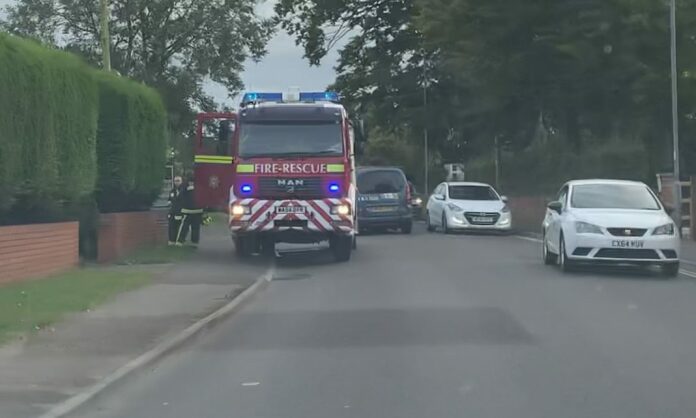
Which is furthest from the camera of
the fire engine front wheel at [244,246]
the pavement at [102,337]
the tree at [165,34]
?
the tree at [165,34]

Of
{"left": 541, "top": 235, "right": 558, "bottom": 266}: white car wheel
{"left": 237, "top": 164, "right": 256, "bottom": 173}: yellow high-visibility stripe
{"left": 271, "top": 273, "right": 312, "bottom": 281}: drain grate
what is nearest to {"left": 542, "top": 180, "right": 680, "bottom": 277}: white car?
{"left": 541, "top": 235, "right": 558, "bottom": 266}: white car wheel

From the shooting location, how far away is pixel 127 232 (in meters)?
22.3

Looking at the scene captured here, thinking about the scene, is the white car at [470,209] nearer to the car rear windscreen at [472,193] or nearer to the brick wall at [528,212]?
the car rear windscreen at [472,193]

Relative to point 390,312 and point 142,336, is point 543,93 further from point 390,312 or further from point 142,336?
point 142,336

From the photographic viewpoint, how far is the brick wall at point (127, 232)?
21.1 metres

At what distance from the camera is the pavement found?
359 inches

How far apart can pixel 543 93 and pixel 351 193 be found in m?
16.9

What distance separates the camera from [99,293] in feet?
50.6

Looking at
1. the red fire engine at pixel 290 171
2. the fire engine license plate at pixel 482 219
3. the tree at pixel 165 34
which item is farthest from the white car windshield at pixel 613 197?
the tree at pixel 165 34

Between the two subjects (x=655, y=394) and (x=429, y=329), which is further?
(x=429, y=329)

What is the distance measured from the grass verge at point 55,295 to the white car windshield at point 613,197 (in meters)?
7.30

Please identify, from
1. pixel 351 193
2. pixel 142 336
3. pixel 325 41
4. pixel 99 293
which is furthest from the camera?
pixel 325 41

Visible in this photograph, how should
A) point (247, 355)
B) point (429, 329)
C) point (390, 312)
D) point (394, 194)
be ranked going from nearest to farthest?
1. point (247, 355)
2. point (429, 329)
3. point (390, 312)
4. point (394, 194)

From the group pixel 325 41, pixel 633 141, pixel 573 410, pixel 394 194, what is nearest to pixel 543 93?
pixel 633 141
